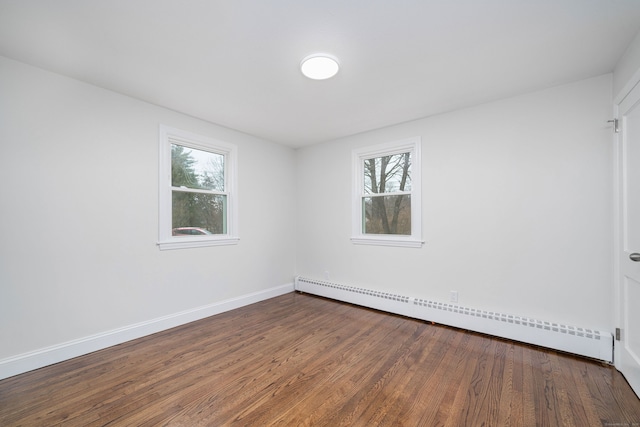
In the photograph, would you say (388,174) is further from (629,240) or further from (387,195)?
(629,240)

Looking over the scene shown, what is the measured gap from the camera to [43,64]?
222 cm

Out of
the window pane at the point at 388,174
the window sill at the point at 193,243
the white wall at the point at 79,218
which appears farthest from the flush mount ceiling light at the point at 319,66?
the window sill at the point at 193,243

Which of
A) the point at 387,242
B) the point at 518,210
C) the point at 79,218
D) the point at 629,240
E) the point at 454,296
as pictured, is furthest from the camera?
the point at 387,242

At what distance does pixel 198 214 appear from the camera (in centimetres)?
345

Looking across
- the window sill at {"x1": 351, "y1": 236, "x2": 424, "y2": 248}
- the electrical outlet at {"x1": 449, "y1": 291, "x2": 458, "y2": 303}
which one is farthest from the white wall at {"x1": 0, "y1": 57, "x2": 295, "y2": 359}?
the electrical outlet at {"x1": 449, "y1": 291, "x2": 458, "y2": 303}

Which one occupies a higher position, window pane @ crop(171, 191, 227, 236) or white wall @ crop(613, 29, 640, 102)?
white wall @ crop(613, 29, 640, 102)

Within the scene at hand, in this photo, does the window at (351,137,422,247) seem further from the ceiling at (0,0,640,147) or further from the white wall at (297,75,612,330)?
the ceiling at (0,0,640,147)

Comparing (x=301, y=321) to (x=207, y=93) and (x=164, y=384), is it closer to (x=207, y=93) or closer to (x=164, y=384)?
(x=164, y=384)

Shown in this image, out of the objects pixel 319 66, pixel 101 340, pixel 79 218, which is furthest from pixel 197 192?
pixel 319 66

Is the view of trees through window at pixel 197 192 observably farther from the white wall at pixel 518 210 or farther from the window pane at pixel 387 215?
the white wall at pixel 518 210

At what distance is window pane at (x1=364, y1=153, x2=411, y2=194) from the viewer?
3.59 m

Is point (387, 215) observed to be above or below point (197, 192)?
below

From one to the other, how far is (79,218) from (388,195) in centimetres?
348

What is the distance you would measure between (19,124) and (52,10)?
1113 millimetres
